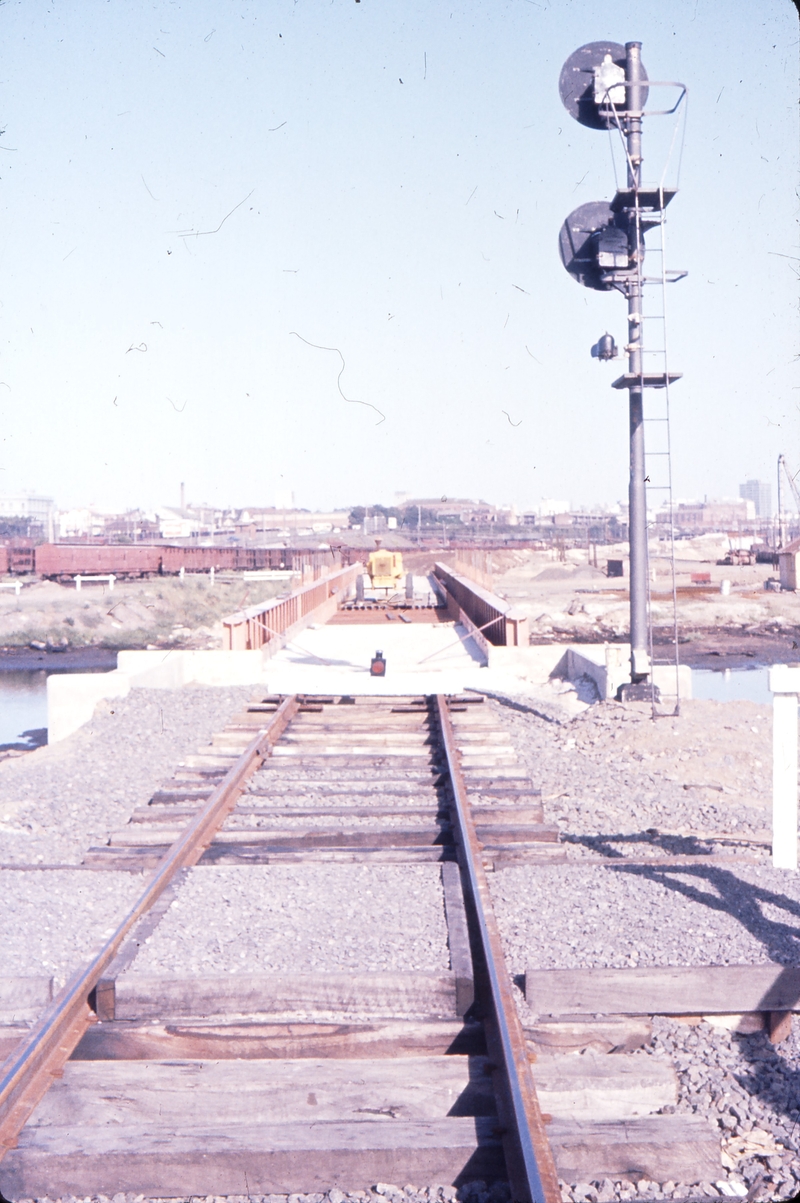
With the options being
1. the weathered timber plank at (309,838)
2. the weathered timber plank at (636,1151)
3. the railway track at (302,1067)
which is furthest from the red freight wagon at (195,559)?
the weathered timber plank at (636,1151)

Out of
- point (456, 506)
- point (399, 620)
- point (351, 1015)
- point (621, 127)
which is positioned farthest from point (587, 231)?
point (456, 506)

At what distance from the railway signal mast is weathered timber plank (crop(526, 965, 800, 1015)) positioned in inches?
281

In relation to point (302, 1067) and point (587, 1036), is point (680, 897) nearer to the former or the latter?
point (587, 1036)

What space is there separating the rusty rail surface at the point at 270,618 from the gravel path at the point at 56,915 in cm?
960

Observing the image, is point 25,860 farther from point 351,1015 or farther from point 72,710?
point 72,710

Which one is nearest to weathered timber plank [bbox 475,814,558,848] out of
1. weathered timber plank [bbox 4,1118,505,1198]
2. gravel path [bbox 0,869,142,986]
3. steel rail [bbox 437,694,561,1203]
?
steel rail [bbox 437,694,561,1203]

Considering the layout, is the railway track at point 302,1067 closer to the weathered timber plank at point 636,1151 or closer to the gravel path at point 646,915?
the weathered timber plank at point 636,1151

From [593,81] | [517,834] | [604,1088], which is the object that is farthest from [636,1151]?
[593,81]

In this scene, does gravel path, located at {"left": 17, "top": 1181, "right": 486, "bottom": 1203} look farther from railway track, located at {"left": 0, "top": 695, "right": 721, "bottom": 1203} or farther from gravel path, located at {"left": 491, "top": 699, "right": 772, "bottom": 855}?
gravel path, located at {"left": 491, "top": 699, "right": 772, "bottom": 855}

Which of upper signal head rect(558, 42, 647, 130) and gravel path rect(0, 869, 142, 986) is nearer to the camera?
gravel path rect(0, 869, 142, 986)

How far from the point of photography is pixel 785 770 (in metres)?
5.71

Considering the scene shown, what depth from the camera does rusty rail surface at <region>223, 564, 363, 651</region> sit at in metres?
15.5

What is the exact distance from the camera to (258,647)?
54.5 ft

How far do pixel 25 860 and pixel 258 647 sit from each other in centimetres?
1020
